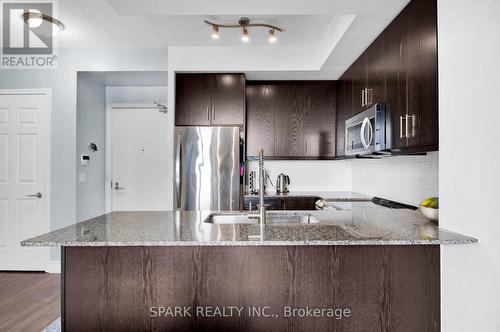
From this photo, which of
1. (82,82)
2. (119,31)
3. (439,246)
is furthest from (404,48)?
(82,82)

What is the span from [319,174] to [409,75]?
88.4 inches

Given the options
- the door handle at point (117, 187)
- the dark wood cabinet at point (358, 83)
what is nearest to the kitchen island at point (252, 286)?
the dark wood cabinet at point (358, 83)

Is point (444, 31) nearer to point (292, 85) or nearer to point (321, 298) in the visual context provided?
point (321, 298)

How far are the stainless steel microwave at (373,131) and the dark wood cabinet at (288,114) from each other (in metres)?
0.87

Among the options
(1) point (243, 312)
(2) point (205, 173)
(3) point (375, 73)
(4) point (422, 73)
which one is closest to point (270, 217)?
(1) point (243, 312)

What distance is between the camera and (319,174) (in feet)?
13.5

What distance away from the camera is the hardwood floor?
8.20 ft

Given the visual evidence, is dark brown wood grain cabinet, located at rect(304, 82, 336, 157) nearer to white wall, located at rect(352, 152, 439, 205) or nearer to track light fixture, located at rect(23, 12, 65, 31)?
white wall, located at rect(352, 152, 439, 205)

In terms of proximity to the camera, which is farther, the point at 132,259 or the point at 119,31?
the point at 119,31

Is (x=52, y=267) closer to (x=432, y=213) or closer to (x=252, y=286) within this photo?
(x=252, y=286)

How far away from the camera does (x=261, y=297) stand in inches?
55.7

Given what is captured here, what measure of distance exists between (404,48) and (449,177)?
1.01 metres

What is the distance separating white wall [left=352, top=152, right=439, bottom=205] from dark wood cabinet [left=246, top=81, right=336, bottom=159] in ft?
1.69

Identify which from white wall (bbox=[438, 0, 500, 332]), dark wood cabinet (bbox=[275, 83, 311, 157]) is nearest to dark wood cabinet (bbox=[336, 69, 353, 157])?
dark wood cabinet (bbox=[275, 83, 311, 157])
